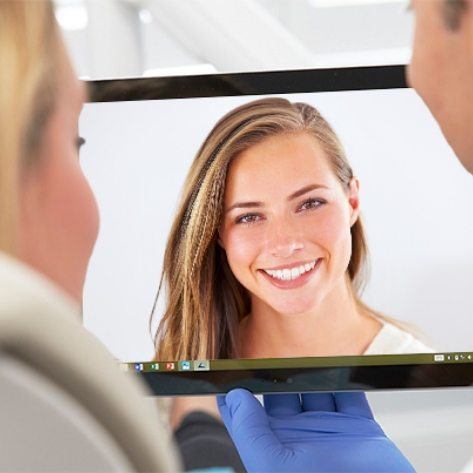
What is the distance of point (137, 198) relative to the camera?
1064 millimetres

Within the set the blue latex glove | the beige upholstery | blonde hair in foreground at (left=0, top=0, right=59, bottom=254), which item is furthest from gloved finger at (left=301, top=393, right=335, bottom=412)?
the beige upholstery

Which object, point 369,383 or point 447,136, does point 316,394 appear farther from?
point 447,136

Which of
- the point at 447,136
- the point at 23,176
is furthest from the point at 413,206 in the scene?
the point at 23,176

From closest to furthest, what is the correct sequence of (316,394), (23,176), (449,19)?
(23,176), (449,19), (316,394)

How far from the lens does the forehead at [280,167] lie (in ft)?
3.39

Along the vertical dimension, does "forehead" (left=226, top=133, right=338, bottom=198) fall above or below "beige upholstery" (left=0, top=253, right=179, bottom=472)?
above

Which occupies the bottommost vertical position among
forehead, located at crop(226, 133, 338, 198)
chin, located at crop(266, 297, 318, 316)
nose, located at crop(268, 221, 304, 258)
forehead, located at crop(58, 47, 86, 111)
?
chin, located at crop(266, 297, 318, 316)

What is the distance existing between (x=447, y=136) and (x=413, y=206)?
0.32 ft

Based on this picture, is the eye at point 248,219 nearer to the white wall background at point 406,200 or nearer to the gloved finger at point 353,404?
the white wall background at point 406,200

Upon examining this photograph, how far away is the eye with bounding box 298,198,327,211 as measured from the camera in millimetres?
1037

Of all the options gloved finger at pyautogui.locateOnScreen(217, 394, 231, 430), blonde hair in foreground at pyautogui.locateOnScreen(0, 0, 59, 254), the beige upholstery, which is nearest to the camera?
Answer: the beige upholstery

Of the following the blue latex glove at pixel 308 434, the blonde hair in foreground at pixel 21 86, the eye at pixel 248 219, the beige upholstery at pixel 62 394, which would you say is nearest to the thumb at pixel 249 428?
the blue latex glove at pixel 308 434

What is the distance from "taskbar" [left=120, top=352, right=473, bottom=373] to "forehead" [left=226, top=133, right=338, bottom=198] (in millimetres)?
216

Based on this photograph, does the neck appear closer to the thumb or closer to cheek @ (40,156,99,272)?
the thumb
